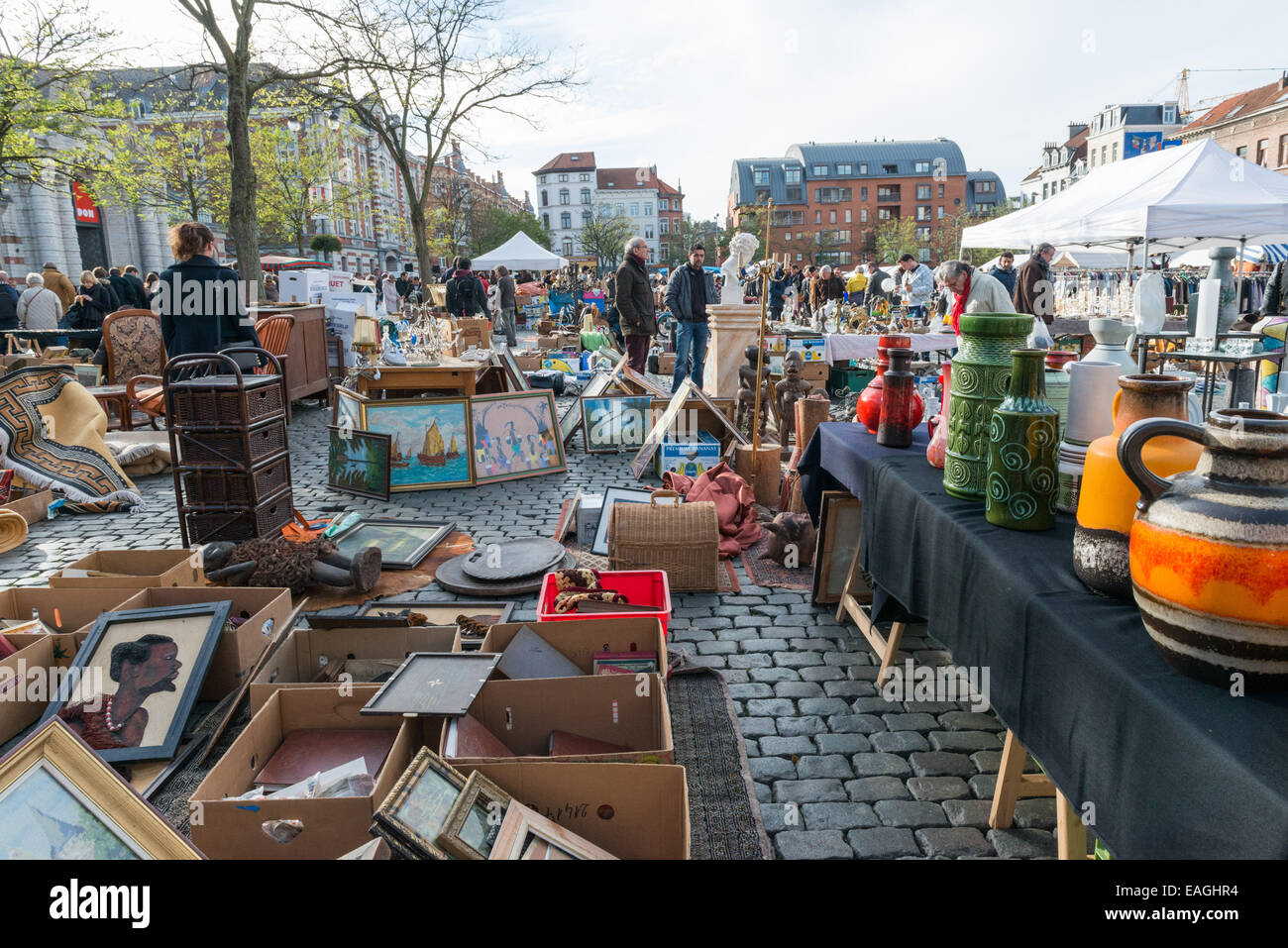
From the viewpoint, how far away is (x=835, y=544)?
4516 millimetres

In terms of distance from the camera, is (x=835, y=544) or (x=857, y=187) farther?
(x=857, y=187)

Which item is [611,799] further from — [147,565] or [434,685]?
[147,565]

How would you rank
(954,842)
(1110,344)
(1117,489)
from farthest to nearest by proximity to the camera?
(954,842) → (1110,344) → (1117,489)

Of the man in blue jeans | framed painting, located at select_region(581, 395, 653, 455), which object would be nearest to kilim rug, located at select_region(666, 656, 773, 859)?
framed painting, located at select_region(581, 395, 653, 455)

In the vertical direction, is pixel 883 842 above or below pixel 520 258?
below

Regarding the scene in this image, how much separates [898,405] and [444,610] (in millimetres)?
2677

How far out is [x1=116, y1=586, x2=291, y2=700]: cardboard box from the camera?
3656 mm

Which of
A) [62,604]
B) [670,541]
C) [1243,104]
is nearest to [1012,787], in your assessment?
[670,541]

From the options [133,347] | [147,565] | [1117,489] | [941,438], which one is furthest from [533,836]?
[133,347]

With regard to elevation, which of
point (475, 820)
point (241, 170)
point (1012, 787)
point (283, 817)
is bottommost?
point (1012, 787)

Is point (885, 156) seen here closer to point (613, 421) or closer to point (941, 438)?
point (613, 421)

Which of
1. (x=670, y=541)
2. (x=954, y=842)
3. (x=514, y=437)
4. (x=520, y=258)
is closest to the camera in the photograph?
(x=954, y=842)

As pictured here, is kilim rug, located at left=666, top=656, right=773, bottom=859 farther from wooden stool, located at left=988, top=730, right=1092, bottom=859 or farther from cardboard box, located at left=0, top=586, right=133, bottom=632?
cardboard box, located at left=0, top=586, right=133, bottom=632
